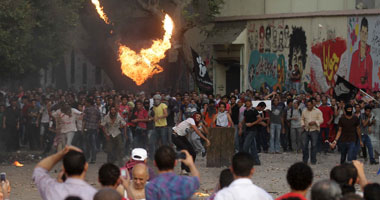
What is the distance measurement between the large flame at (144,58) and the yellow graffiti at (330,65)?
18.0 feet

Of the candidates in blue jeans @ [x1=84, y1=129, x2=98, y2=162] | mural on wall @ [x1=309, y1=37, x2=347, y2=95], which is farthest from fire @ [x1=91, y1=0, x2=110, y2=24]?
blue jeans @ [x1=84, y1=129, x2=98, y2=162]

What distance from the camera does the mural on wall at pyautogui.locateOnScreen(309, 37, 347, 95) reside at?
1018 inches

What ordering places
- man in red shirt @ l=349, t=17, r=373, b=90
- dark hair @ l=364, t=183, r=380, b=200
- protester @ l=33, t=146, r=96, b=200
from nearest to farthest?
dark hair @ l=364, t=183, r=380, b=200 < protester @ l=33, t=146, r=96, b=200 < man in red shirt @ l=349, t=17, r=373, b=90

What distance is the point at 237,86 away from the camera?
30344 mm

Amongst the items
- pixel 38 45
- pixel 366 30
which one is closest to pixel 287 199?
pixel 38 45

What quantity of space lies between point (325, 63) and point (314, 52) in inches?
25.7

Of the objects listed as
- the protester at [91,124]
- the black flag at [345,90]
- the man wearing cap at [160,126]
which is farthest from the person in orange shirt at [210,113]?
the black flag at [345,90]

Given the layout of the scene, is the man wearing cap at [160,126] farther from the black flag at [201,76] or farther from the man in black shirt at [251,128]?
the black flag at [201,76]

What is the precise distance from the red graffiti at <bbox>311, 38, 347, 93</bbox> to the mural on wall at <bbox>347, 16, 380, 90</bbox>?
0.47m

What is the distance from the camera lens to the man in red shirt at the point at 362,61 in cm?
2461

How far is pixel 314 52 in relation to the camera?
87.7 ft

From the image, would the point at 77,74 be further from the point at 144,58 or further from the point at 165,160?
the point at 165,160

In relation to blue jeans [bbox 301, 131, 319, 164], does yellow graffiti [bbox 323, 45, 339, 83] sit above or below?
above

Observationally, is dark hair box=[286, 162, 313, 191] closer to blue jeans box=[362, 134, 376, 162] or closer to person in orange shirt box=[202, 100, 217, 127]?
blue jeans box=[362, 134, 376, 162]
